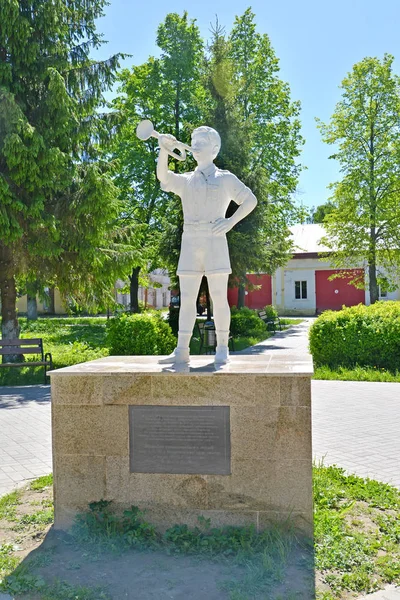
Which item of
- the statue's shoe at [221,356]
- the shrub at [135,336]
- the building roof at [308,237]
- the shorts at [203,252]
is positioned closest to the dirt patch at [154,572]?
the statue's shoe at [221,356]

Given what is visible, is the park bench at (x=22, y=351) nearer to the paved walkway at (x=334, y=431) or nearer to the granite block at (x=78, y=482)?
the paved walkway at (x=334, y=431)

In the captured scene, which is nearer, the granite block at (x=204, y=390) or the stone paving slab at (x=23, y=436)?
the granite block at (x=204, y=390)

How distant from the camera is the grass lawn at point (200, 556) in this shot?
3234 mm

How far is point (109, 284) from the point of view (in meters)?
13.8

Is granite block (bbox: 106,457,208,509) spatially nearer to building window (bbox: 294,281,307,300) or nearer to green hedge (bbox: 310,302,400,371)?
green hedge (bbox: 310,302,400,371)

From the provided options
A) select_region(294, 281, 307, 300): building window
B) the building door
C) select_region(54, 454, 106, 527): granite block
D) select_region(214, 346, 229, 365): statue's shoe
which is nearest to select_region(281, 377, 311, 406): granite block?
select_region(214, 346, 229, 365): statue's shoe

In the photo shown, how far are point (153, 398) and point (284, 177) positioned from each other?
2215cm

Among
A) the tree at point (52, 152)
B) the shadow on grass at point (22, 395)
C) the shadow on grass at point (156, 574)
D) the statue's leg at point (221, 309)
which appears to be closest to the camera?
the shadow on grass at point (156, 574)

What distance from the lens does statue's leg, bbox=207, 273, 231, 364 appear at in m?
4.67

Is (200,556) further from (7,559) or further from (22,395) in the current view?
(22,395)

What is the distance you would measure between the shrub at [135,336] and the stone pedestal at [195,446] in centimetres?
726

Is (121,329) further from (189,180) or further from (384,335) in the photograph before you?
(189,180)

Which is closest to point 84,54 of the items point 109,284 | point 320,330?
point 109,284

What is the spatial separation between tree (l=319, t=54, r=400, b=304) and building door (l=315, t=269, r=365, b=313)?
12.3 meters
